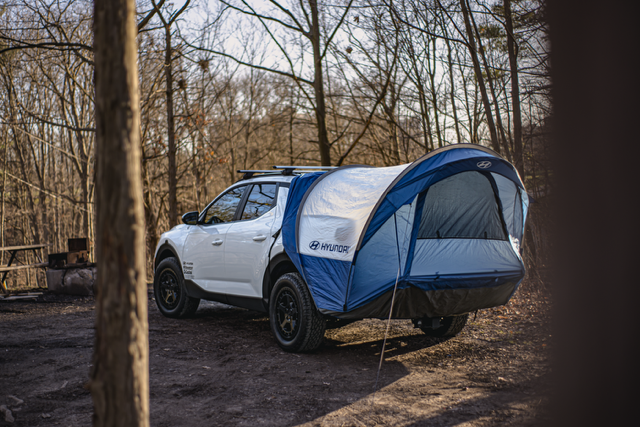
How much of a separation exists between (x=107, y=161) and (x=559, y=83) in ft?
6.25

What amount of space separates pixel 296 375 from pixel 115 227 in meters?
3.22

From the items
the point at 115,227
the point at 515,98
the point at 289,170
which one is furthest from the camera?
the point at 515,98

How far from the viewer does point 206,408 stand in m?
4.15

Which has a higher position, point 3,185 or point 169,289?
point 3,185

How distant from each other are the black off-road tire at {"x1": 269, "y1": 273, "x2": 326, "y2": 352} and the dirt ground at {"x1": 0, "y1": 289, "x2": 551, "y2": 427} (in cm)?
18

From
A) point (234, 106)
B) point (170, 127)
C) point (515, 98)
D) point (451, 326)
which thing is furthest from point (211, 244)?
point (234, 106)

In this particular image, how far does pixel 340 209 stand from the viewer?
550cm

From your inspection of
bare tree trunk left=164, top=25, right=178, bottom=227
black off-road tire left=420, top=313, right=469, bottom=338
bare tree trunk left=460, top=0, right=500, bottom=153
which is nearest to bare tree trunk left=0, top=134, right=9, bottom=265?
bare tree trunk left=164, top=25, right=178, bottom=227

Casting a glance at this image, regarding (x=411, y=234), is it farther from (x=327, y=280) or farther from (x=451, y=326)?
(x=451, y=326)

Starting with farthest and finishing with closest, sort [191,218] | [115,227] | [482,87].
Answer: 1. [482,87]
2. [191,218]
3. [115,227]

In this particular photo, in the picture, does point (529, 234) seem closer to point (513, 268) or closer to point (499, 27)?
point (513, 268)

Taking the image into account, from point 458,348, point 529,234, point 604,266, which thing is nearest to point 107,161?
point 604,266

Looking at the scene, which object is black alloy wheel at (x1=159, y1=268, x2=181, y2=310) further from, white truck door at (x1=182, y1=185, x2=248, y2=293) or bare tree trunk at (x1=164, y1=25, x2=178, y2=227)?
bare tree trunk at (x1=164, y1=25, x2=178, y2=227)

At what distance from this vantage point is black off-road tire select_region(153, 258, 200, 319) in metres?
7.88
